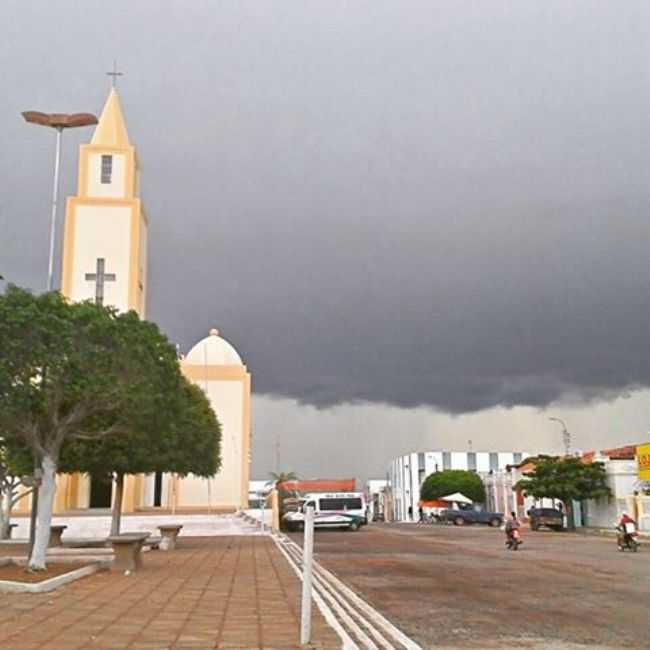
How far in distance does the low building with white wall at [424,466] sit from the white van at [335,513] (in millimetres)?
65753

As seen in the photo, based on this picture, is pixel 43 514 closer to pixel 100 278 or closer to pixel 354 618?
pixel 354 618

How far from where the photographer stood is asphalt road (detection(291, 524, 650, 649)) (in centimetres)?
1070

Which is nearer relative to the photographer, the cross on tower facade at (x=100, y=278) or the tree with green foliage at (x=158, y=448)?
Answer: the tree with green foliage at (x=158, y=448)

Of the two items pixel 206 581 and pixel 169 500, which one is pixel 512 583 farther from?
pixel 169 500

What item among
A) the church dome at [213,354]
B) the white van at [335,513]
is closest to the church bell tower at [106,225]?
the church dome at [213,354]

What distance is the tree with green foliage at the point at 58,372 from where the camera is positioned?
1661cm

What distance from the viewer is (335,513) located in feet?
162

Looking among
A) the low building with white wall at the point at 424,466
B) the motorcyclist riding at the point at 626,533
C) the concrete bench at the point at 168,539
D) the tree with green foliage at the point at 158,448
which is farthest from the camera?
the low building with white wall at the point at 424,466

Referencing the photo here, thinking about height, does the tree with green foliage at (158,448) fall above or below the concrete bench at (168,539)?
above

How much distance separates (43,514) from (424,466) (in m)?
107

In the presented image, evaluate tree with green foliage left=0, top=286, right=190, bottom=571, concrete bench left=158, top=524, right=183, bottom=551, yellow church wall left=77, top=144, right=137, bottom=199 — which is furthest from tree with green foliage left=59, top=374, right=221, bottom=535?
yellow church wall left=77, top=144, right=137, bottom=199

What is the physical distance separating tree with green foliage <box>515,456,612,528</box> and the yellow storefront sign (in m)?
4.33

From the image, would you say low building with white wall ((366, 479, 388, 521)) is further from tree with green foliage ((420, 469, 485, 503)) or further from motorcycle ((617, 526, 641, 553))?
motorcycle ((617, 526, 641, 553))

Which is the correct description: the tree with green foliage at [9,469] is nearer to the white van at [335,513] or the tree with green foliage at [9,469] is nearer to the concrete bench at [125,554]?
the concrete bench at [125,554]
